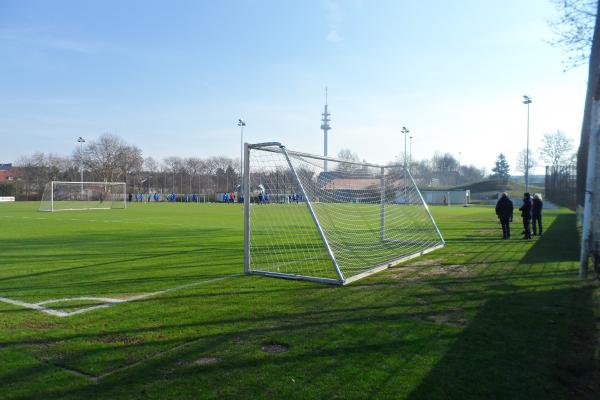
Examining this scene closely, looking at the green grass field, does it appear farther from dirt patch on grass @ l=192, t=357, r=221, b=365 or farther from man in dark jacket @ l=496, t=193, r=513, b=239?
man in dark jacket @ l=496, t=193, r=513, b=239

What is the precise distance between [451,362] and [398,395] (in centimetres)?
91

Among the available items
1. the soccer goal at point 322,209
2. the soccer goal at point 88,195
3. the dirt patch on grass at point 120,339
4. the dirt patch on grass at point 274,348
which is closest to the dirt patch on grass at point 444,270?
the soccer goal at point 322,209

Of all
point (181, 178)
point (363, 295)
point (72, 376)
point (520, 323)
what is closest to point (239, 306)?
point (363, 295)

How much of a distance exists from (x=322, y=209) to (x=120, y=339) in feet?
29.2

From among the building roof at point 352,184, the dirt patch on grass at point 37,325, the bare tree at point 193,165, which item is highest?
the bare tree at point 193,165

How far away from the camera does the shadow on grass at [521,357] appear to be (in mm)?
3590

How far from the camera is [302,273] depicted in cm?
894

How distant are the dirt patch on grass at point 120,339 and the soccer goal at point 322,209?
12.1 feet

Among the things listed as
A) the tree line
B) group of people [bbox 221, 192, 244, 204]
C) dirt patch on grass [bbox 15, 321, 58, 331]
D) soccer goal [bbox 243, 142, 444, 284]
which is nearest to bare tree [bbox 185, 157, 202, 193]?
the tree line

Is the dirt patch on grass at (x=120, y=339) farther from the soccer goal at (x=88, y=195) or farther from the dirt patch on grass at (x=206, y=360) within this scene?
the soccer goal at (x=88, y=195)

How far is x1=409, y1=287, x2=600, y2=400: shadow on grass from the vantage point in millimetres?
3590

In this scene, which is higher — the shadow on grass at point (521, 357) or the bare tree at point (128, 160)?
the bare tree at point (128, 160)

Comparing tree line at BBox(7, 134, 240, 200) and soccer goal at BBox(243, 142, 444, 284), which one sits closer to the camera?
soccer goal at BBox(243, 142, 444, 284)

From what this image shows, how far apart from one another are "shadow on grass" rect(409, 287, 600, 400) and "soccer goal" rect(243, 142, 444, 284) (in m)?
2.97
